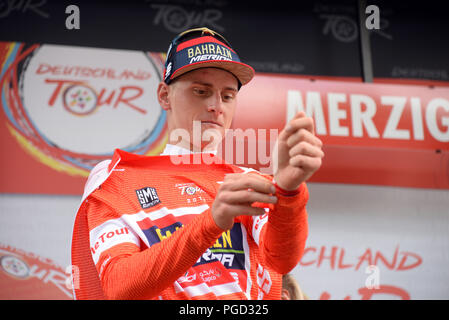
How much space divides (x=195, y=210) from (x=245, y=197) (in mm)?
333

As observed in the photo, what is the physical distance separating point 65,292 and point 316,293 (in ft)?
4.50

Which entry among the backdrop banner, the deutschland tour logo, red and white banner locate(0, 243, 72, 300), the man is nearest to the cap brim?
the man

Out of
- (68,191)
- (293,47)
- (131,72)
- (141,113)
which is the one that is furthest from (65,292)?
(293,47)

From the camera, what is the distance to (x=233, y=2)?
311 centimetres

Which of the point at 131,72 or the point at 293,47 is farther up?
the point at 293,47

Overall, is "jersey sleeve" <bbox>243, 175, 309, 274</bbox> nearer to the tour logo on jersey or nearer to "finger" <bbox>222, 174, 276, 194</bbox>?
"finger" <bbox>222, 174, 276, 194</bbox>

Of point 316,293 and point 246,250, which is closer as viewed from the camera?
point 246,250

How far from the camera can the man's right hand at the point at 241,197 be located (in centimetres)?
77

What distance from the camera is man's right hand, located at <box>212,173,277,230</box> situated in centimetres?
77

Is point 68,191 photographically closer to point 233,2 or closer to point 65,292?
point 65,292

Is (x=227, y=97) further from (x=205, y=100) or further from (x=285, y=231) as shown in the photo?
(x=285, y=231)

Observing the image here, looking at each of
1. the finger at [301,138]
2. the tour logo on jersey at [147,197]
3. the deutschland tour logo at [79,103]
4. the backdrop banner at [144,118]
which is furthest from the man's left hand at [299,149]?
the deutschland tour logo at [79,103]

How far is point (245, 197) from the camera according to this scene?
761 mm

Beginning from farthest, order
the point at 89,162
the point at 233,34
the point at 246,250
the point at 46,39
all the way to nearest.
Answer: the point at 233,34 < the point at 46,39 < the point at 89,162 < the point at 246,250
